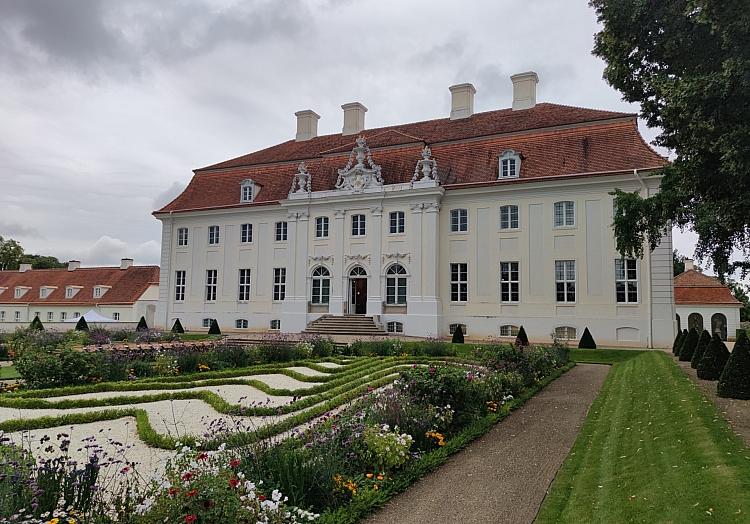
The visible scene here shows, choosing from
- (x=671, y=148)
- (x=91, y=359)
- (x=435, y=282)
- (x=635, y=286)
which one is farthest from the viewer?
(x=435, y=282)

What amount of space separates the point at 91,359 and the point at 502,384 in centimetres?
929

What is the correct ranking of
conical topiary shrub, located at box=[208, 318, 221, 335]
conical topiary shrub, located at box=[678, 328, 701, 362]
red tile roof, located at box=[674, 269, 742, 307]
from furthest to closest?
1. red tile roof, located at box=[674, 269, 742, 307]
2. conical topiary shrub, located at box=[208, 318, 221, 335]
3. conical topiary shrub, located at box=[678, 328, 701, 362]

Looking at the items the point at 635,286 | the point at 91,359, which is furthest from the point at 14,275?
the point at 635,286

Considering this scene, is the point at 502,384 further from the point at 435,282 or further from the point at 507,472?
the point at 435,282

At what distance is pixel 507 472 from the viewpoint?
6543mm

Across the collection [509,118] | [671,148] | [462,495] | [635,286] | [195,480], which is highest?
[509,118]

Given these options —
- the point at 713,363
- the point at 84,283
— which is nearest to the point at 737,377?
the point at 713,363

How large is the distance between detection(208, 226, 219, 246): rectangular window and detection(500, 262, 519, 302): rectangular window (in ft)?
57.7

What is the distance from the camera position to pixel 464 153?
28672mm

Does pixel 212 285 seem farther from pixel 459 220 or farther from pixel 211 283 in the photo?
pixel 459 220

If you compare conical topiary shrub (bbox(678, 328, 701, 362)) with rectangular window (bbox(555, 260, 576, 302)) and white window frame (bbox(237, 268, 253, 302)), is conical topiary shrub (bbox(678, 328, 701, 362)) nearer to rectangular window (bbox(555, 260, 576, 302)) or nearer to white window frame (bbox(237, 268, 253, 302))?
rectangular window (bbox(555, 260, 576, 302))

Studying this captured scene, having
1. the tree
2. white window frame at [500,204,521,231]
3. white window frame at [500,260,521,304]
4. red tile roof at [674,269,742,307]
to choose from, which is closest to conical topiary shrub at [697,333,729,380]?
the tree

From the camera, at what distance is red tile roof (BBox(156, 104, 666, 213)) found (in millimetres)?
25172

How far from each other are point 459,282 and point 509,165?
20.4 feet
